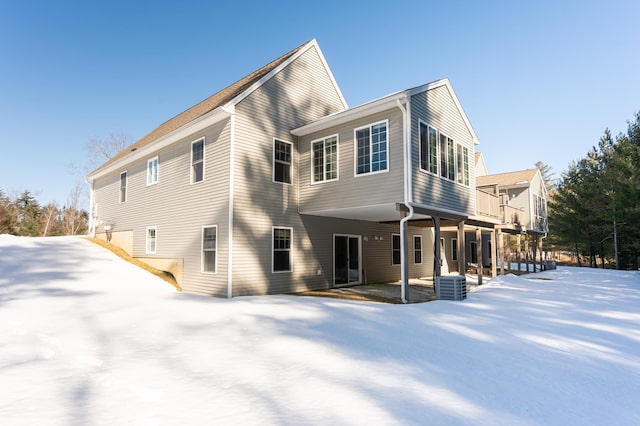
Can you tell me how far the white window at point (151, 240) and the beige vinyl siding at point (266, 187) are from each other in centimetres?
582

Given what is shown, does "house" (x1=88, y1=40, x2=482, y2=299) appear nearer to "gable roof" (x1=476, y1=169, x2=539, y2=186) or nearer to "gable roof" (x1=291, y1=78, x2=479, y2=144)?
"gable roof" (x1=291, y1=78, x2=479, y2=144)

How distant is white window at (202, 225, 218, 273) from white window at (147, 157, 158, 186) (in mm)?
4850

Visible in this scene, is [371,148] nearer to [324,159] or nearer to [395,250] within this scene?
[324,159]

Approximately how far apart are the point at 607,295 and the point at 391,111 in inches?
397

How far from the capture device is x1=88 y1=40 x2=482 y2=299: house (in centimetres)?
1059

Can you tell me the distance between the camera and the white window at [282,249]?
11969mm

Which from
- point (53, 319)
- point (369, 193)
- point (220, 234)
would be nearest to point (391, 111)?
point (369, 193)

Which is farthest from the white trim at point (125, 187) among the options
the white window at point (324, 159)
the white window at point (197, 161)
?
the white window at point (324, 159)

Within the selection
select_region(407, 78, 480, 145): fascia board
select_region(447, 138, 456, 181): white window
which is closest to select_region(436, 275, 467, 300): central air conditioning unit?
select_region(447, 138, 456, 181): white window

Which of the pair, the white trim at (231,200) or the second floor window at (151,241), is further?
the second floor window at (151,241)

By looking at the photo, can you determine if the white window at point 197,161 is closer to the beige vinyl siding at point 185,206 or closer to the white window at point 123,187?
the beige vinyl siding at point 185,206

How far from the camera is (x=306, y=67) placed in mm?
13844

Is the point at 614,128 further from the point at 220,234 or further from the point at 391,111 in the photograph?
the point at 220,234

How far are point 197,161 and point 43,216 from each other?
36080 mm
